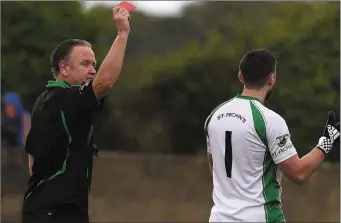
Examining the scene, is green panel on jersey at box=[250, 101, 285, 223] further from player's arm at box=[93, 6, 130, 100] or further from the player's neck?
player's arm at box=[93, 6, 130, 100]

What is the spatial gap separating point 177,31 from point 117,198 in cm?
1951

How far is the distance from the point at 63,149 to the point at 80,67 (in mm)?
555

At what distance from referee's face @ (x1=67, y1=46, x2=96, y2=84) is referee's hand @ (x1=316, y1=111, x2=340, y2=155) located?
4.98 feet

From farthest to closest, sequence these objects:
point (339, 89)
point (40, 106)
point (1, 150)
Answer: point (339, 89) < point (1, 150) < point (40, 106)

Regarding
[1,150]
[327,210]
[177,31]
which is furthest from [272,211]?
[177,31]

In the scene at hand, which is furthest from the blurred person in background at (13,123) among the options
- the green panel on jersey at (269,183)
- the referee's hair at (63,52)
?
the green panel on jersey at (269,183)

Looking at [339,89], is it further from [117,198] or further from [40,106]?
[40,106]

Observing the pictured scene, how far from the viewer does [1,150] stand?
11938mm

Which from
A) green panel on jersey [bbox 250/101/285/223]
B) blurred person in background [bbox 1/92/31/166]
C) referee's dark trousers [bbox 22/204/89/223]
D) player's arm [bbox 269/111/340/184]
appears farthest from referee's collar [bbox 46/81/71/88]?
blurred person in background [bbox 1/92/31/166]

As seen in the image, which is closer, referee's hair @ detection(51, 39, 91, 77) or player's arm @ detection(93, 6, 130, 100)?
player's arm @ detection(93, 6, 130, 100)

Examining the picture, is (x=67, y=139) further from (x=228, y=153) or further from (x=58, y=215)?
(x=228, y=153)

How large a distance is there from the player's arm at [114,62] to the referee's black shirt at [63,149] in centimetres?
12

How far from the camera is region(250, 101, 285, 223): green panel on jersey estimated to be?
174 inches

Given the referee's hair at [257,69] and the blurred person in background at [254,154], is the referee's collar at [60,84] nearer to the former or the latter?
the blurred person in background at [254,154]
